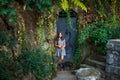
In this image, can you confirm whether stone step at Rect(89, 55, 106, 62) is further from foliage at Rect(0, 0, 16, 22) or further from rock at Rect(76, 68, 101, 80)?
foliage at Rect(0, 0, 16, 22)

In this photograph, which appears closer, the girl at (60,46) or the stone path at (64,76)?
the stone path at (64,76)

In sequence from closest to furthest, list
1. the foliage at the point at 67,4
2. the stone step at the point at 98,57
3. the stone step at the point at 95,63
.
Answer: the foliage at the point at 67,4 → the stone step at the point at 95,63 → the stone step at the point at 98,57

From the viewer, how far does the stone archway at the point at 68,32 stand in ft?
34.9

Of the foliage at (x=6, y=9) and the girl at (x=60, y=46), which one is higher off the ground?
the foliage at (x=6, y=9)

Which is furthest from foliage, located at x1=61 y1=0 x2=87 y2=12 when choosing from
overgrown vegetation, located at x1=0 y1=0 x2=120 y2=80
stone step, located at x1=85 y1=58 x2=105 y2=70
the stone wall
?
stone step, located at x1=85 y1=58 x2=105 y2=70

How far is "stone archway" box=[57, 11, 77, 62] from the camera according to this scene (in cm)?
1064

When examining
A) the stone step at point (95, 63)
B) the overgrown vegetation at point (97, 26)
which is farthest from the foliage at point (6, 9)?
the overgrown vegetation at point (97, 26)

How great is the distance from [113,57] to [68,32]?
2.95 metres

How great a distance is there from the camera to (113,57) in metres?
8.41

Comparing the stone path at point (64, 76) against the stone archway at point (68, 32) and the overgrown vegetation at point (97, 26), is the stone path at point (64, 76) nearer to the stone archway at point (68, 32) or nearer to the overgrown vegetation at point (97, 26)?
the overgrown vegetation at point (97, 26)

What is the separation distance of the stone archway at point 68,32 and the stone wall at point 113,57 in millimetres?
2474

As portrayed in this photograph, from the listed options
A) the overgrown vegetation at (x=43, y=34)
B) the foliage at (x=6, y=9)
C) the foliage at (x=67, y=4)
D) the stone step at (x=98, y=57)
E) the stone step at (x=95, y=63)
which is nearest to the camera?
the foliage at (x=6, y=9)

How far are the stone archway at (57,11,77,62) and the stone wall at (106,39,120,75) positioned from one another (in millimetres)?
2474

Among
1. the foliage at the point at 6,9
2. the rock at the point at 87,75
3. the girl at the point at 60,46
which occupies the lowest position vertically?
the rock at the point at 87,75
